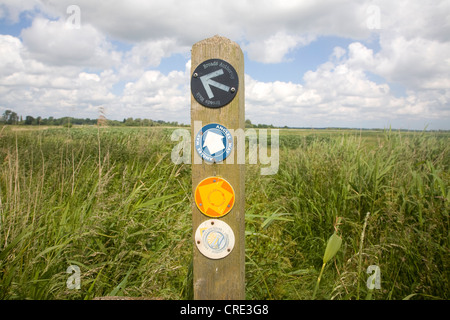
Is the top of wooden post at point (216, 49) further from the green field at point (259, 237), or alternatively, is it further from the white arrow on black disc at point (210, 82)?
the green field at point (259, 237)

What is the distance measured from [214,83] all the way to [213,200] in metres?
0.68

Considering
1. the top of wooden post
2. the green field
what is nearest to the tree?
the green field

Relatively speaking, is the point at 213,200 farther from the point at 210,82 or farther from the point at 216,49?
the point at 216,49

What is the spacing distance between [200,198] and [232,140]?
39cm

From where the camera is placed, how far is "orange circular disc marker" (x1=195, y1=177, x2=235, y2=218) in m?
1.71

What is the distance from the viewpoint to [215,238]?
5.66ft

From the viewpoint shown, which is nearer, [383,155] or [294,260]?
[294,260]

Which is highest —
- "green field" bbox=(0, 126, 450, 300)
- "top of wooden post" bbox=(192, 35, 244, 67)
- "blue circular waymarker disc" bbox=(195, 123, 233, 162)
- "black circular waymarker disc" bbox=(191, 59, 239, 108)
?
"top of wooden post" bbox=(192, 35, 244, 67)

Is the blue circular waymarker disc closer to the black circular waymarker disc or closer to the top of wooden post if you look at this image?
the black circular waymarker disc

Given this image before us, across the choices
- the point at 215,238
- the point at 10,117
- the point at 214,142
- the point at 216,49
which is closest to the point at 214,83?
the point at 216,49

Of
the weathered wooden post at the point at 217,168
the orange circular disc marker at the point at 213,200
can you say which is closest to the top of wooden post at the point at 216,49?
the weathered wooden post at the point at 217,168
